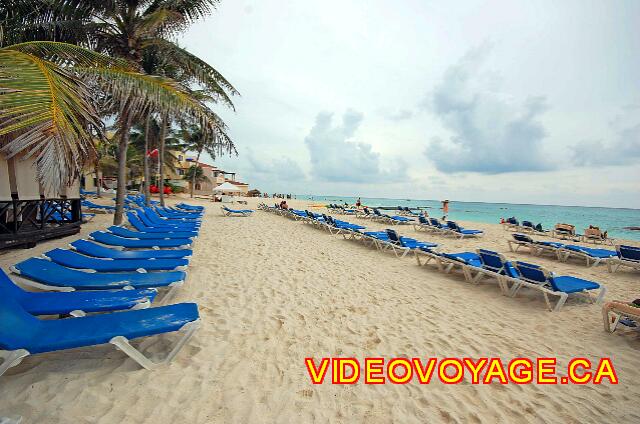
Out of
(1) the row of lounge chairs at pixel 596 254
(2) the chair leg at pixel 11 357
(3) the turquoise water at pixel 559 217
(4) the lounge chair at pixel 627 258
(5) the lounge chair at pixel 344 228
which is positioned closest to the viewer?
Answer: (2) the chair leg at pixel 11 357

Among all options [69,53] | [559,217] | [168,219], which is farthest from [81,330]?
[559,217]

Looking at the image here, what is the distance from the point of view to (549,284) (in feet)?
14.5

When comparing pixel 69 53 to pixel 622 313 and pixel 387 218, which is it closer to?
pixel 622 313

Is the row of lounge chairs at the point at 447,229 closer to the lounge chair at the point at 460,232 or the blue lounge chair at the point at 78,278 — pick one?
the lounge chair at the point at 460,232

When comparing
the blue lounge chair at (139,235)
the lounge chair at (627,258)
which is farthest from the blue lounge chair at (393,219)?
the blue lounge chair at (139,235)

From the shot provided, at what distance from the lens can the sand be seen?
202cm

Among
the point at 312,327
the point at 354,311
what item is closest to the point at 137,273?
the point at 312,327

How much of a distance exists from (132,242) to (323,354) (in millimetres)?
4476

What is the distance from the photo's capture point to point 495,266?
5.23 meters

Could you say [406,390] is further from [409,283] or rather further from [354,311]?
[409,283]

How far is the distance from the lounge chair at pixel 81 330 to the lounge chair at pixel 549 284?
4891mm

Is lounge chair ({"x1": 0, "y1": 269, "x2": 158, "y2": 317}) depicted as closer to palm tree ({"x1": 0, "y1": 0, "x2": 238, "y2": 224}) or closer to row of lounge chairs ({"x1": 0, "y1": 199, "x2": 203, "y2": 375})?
row of lounge chairs ({"x1": 0, "y1": 199, "x2": 203, "y2": 375})

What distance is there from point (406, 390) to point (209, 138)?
5.42m

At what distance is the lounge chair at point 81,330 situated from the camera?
6.38 feet
